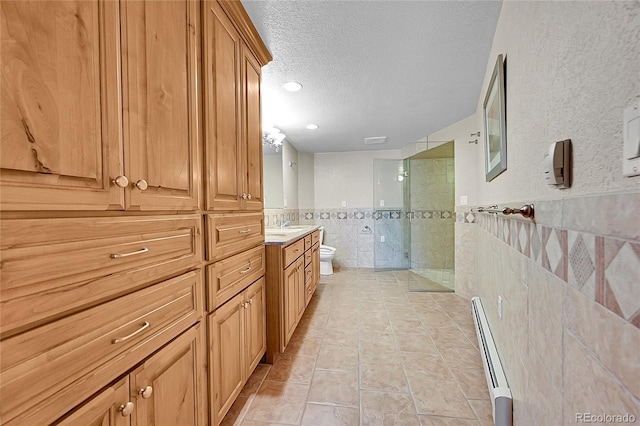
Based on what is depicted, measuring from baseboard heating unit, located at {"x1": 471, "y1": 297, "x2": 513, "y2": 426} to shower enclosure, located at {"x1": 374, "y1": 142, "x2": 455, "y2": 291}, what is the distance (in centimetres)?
197

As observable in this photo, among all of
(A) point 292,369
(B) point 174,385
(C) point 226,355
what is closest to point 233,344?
(C) point 226,355

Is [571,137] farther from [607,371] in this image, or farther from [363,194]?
[363,194]

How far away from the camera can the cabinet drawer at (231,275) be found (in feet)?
3.63

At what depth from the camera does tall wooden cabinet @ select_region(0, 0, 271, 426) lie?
49cm

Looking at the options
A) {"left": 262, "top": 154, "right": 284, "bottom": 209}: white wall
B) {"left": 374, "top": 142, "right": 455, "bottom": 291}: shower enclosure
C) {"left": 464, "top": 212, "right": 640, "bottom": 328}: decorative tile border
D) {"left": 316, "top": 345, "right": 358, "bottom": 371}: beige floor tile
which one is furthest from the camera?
{"left": 374, "top": 142, "right": 455, "bottom": 291}: shower enclosure

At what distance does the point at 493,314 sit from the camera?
170cm

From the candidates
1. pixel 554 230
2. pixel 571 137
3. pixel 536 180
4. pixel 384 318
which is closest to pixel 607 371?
pixel 554 230

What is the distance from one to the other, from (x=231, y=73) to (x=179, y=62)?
1.35 ft

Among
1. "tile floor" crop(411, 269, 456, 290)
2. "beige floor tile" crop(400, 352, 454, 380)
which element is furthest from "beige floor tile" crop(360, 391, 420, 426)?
"tile floor" crop(411, 269, 456, 290)

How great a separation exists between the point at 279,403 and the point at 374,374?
63cm

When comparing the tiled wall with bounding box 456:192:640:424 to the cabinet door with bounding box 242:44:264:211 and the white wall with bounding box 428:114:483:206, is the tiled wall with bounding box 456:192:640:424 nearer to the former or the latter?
the cabinet door with bounding box 242:44:264:211

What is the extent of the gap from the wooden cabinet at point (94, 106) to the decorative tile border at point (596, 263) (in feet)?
3.73

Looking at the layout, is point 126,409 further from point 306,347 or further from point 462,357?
point 462,357

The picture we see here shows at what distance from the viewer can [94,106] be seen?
0.62 m
